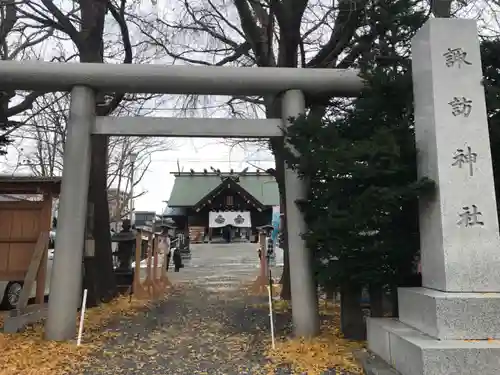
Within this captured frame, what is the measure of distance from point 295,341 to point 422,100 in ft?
11.3

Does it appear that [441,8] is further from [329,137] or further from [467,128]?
[329,137]

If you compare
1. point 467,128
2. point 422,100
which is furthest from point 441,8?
point 467,128

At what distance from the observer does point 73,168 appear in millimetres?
6086

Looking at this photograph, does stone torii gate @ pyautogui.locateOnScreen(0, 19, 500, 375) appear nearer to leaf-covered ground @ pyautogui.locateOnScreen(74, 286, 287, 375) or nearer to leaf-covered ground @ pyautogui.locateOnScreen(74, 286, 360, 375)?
leaf-covered ground @ pyautogui.locateOnScreen(74, 286, 360, 375)

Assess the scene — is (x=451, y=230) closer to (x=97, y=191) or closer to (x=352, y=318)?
(x=352, y=318)

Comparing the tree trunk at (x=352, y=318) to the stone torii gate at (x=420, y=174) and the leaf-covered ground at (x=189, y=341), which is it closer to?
the stone torii gate at (x=420, y=174)

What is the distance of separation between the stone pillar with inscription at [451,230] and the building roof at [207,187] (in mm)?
28104

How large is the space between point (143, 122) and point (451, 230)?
4.29 metres

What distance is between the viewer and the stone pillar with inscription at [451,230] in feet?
12.9

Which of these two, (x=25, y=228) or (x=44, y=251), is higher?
(x=25, y=228)

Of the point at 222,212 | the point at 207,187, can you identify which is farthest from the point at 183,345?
the point at 207,187

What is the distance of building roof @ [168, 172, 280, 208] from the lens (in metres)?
34.3

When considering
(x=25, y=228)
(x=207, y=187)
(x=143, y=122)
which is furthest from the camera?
(x=207, y=187)

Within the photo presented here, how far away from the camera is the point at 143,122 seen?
620cm
